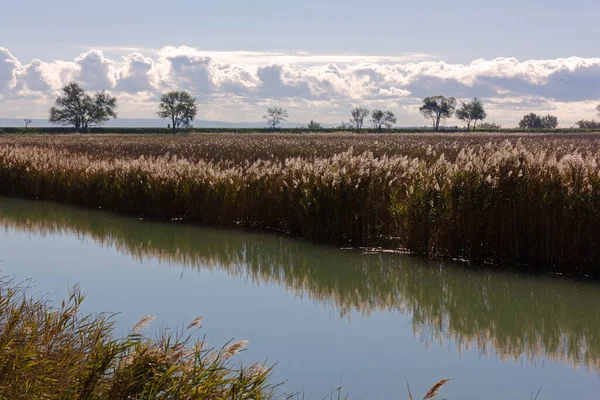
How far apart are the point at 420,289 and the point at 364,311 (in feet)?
5.27

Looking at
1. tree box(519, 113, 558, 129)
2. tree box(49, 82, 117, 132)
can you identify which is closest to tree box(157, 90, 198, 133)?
tree box(49, 82, 117, 132)

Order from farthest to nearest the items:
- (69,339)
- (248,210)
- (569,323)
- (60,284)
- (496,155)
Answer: (248,210) < (496,155) < (60,284) < (569,323) < (69,339)

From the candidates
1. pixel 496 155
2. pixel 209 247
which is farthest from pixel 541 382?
pixel 209 247

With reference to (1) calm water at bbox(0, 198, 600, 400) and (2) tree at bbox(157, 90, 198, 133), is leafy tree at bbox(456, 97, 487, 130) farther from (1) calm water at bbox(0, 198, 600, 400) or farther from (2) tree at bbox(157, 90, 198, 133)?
(1) calm water at bbox(0, 198, 600, 400)

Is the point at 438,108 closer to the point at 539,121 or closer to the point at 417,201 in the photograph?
the point at 539,121

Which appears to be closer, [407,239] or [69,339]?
[69,339]

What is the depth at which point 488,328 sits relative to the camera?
352 inches

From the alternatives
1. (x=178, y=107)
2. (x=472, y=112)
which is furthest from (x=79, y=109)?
(x=472, y=112)

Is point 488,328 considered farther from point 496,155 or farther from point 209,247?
point 209,247

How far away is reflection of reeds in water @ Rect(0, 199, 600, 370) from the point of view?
336 inches

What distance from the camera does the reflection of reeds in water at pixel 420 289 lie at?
852 centimetres

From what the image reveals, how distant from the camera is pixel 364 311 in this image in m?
9.61

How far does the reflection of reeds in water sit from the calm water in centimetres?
3

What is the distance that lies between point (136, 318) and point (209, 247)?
578cm
